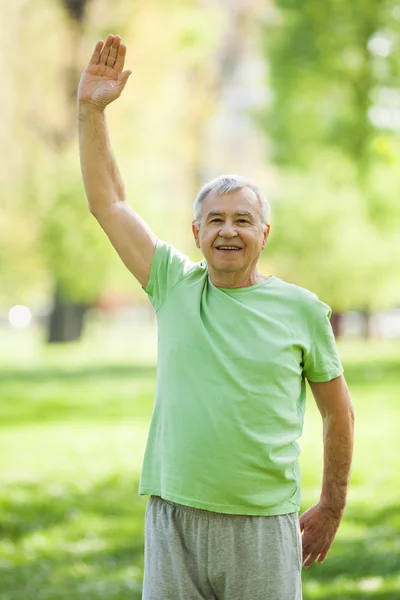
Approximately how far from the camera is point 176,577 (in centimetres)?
273

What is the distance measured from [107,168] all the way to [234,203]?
44 cm

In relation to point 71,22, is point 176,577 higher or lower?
lower

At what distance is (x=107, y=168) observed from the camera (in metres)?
3.06

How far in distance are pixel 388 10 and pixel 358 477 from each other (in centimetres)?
556

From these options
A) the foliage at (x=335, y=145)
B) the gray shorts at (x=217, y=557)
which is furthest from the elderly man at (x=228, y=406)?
the foliage at (x=335, y=145)

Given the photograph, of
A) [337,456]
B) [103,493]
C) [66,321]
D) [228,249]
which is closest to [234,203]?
[228,249]

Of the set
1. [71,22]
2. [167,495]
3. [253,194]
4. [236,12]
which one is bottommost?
[167,495]

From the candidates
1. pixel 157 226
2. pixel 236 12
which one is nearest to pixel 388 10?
pixel 157 226

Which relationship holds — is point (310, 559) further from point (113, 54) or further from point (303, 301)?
point (113, 54)

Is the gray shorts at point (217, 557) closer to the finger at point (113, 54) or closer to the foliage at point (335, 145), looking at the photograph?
the finger at point (113, 54)

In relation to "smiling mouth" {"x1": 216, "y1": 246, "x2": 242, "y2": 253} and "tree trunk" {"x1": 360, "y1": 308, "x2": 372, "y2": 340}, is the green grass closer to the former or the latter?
"smiling mouth" {"x1": 216, "y1": 246, "x2": 242, "y2": 253}

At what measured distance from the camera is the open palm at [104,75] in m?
3.10

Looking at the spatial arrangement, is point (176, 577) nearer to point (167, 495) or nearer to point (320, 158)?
point (167, 495)

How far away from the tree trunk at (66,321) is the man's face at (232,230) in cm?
2325
